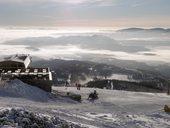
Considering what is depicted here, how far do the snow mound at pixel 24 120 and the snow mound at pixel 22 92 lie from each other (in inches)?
535

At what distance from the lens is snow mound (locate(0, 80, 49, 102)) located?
30.7 metres

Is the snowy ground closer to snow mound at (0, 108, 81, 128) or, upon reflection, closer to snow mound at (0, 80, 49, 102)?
snow mound at (0, 80, 49, 102)

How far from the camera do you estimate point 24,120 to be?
16344 millimetres

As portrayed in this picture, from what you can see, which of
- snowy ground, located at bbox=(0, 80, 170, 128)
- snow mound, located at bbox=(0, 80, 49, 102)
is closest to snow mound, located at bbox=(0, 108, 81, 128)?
snowy ground, located at bbox=(0, 80, 170, 128)

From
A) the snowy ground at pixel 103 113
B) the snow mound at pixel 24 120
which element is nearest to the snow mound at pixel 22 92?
the snowy ground at pixel 103 113

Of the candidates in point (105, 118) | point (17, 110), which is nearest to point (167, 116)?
point (105, 118)

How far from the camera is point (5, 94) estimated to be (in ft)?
99.2

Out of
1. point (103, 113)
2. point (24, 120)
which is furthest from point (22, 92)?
point (24, 120)

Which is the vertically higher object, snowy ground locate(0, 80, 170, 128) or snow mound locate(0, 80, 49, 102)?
snow mound locate(0, 80, 49, 102)

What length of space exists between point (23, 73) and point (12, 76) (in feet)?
6.46

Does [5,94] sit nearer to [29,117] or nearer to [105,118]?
[105,118]

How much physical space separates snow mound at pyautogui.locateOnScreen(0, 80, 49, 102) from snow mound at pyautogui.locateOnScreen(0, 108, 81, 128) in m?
13.6

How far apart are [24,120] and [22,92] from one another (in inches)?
621

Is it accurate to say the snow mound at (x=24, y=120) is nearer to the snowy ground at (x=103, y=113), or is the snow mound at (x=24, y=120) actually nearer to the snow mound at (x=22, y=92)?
the snowy ground at (x=103, y=113)
